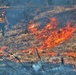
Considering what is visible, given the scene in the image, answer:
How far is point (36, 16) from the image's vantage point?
9773mm

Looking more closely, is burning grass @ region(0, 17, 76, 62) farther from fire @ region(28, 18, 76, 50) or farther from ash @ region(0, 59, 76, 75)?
ash @ region(0, 59, 76, 75)

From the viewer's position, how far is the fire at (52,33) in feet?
28.1

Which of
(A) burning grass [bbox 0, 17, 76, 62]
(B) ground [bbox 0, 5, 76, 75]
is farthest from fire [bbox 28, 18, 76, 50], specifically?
(B) ground [bbox 0, 5, 76, 75]

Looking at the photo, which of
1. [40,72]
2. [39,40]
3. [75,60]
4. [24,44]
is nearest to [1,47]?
[24,44]

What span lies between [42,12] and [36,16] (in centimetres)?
29

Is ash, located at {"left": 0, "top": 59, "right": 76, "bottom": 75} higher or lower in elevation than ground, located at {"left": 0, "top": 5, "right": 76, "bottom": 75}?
lower

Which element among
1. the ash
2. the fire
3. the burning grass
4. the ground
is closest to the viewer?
the ash

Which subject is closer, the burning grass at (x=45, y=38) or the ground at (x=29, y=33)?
the ground at (x=29, y=33)

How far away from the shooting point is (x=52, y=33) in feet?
29.3

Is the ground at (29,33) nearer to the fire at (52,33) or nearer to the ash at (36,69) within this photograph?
the ash at (36,69)

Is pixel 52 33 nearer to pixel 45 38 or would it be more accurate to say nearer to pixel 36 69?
pixel 45 38

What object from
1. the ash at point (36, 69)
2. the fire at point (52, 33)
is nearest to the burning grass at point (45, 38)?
the fire at point (52, 33)

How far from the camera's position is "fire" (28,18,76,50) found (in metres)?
8.58

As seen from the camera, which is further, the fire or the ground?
the fire
